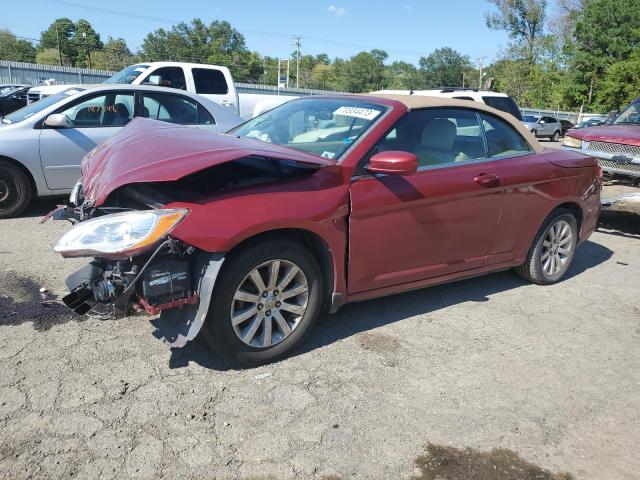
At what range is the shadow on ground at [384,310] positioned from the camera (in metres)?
3.59

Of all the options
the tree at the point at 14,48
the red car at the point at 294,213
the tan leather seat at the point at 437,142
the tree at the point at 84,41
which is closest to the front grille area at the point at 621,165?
the red car at the point at 294,213

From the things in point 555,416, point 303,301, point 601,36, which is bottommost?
point 555,416

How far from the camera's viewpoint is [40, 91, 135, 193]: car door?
22.2 ft

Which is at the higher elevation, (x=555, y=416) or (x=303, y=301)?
(x=303, y=301)

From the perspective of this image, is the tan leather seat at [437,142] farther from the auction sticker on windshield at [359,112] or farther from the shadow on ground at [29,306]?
the shadow on ground at [29,306]

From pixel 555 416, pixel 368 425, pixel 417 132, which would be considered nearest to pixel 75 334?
pixel 368 425

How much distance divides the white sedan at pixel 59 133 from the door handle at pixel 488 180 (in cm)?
489

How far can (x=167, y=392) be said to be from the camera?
315cm

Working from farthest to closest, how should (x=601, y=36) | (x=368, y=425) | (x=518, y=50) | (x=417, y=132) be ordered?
(x=518, y=50) < (x=601, y=36) < (x=417, y=132) < (x=368, y=425)

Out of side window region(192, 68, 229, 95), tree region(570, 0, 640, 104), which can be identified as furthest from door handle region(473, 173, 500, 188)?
tree region(570, 0, 640, 104)

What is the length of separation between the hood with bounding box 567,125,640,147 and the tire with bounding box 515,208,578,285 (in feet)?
9.89

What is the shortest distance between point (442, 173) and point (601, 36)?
4688cm

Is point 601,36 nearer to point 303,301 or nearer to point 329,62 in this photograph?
point 303,301

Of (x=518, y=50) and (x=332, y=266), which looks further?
(x=518, y=50)
